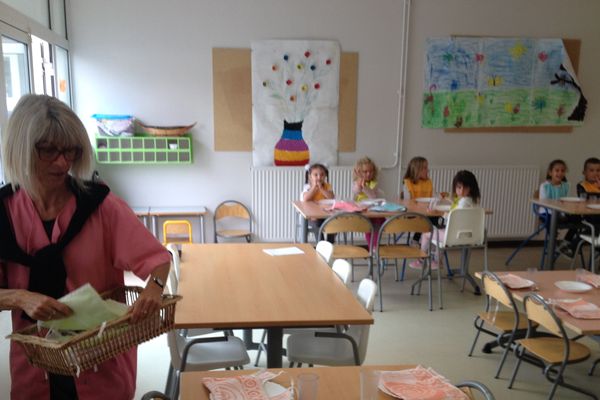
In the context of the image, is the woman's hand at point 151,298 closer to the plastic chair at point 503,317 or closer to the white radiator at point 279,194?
the plastic chair at point 503,317

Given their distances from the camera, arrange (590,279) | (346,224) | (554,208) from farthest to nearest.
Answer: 1. (554,208)
2. (346,224)
3. (590,279)

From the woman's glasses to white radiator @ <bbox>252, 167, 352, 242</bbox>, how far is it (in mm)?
4299

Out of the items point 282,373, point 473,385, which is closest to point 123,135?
point 282,373

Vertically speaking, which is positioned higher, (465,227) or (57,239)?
(57,239)

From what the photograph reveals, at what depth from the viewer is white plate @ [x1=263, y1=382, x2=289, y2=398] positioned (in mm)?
1474

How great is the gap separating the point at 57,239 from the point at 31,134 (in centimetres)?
28

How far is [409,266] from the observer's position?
211 inches

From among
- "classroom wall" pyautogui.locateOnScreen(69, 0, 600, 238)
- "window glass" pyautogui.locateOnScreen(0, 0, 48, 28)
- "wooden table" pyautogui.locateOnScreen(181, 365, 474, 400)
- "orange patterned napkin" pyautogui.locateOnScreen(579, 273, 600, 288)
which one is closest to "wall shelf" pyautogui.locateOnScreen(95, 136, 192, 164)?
"classroom wall" pyautogui.locateOnScreen(69, 0, 600, 238)

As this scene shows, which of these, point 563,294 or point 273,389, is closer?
point 273,389

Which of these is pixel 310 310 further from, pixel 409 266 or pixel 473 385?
pixel 409 266

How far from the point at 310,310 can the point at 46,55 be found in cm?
381

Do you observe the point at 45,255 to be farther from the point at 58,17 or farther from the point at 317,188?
the point at 58,17

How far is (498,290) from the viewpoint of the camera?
9.28 ft

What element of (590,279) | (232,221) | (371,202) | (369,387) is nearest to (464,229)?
(371,202)
